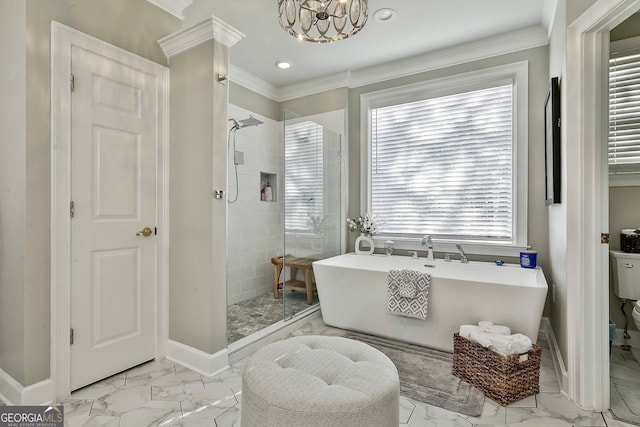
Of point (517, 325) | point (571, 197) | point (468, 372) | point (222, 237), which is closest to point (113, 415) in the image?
point (222, 237)

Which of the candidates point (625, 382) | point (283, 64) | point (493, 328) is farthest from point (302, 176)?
point (625, 382)

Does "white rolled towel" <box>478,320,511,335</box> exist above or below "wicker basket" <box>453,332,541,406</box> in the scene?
above

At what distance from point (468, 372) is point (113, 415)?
2023 millimetres

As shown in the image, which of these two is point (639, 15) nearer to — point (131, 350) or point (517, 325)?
point (517, 325)

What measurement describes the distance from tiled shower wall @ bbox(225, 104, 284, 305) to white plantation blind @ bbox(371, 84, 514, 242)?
3.95 feet

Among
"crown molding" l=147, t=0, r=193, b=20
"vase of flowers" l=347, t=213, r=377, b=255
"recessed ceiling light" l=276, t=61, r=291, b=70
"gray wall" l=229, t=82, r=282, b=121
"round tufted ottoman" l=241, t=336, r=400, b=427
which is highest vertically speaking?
"recessed ceiling light" l=276, t=61, r=291, b=70

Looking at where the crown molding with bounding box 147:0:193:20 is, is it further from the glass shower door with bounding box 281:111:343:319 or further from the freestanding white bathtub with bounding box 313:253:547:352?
the freestanding white bathtub with bounding box 313:253:547:352

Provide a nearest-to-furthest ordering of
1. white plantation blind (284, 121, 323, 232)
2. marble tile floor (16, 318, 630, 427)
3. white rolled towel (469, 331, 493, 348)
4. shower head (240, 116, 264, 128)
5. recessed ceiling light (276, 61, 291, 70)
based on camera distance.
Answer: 1. marble tile floor (16, 318, 630, 427)
2. white rolled towel (469, 331, 493, 348)
3. white plantation blind (284, 121, 323, 232)
4. recessed ceiling light (276, 61, 291, 70)
5. shower head (240, 116, 264, 128)

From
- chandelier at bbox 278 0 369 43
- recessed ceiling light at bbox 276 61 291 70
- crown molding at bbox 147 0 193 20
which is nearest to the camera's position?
chandelier at bbox 278 0 369 43

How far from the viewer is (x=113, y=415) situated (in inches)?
68.3

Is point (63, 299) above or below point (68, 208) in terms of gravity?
below

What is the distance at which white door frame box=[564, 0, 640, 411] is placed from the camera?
1.77 m

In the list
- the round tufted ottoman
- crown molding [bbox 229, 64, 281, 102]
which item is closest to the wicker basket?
the round tufted ottoman

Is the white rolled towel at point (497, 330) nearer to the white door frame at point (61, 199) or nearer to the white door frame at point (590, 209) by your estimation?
the white door frame at point (590, 209)
